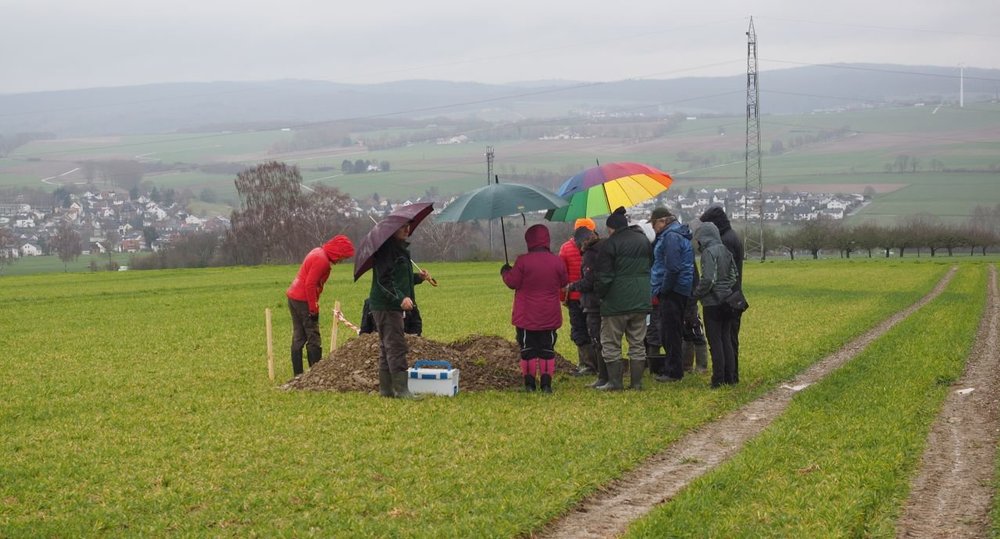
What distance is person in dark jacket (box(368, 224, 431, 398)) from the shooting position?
15.2m

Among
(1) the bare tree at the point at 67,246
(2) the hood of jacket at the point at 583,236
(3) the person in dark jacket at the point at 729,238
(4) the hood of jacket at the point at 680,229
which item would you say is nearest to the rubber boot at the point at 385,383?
(2) the hood of jacket at the point at 583,236

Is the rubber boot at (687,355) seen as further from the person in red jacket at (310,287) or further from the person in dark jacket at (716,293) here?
the person in red jacket at (310,287)

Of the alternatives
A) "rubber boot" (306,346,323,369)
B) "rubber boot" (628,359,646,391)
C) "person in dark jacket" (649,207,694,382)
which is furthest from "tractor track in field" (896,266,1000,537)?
"rubber boot" (306,346,323,369)

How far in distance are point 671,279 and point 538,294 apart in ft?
7.01

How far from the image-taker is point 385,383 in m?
15.7

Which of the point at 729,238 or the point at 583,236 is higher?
Result: the point at 583,236

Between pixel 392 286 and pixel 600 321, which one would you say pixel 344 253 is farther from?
pixel 600 321

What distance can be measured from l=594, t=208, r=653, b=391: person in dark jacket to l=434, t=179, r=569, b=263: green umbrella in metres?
0.90

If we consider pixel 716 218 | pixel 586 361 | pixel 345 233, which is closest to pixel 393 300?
pixel 586 361

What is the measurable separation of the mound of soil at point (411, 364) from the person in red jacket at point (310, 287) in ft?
2.64

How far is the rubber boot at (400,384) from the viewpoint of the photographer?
15.5 metres

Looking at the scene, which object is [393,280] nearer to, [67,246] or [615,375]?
[615,375]

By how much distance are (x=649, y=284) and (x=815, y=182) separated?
173m

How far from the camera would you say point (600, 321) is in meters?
A: 16.6
